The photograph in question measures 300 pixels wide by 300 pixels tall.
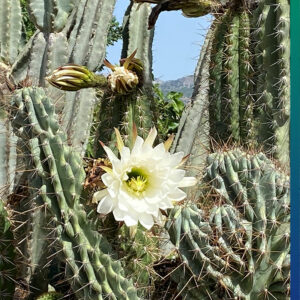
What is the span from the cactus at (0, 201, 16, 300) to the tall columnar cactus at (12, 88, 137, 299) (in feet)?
0.82

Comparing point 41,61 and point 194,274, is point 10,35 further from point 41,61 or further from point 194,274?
point 194,274

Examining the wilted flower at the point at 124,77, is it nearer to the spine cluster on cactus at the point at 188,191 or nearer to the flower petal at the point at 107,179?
the spine cluster on cactus at the point at 188,191

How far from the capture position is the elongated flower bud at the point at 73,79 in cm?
203

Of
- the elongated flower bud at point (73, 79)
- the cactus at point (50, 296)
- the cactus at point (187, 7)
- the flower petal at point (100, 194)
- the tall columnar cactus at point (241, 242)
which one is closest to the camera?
the tall columnar cactus at point (241, 242)

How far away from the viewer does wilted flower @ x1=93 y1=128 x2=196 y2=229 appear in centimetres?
165


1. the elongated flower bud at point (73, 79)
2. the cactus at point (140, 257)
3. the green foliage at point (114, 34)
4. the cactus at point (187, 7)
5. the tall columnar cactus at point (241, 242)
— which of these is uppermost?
the cactus at point (187, 7)

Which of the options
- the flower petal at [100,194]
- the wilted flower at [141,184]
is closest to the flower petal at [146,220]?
the wilted flower at [141,184]

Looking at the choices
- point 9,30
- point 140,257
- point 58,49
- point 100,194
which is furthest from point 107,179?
point 9,30

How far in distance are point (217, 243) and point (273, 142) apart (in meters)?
0.51

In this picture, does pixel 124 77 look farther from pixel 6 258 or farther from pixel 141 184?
pixel 6 258

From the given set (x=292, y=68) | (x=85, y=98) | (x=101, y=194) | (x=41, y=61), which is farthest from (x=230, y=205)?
(x=41, y=61)

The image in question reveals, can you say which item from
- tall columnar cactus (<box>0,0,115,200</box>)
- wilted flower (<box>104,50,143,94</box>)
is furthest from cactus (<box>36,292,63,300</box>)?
tall columnar cactus (<box>0,0,115,200</box>)

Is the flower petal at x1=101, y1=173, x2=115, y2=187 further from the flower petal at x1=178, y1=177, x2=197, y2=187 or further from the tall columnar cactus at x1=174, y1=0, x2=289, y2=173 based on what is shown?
the tall columnar cactus at x1=174, y1=0, x2=289, y2=173

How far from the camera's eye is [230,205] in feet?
5.36
